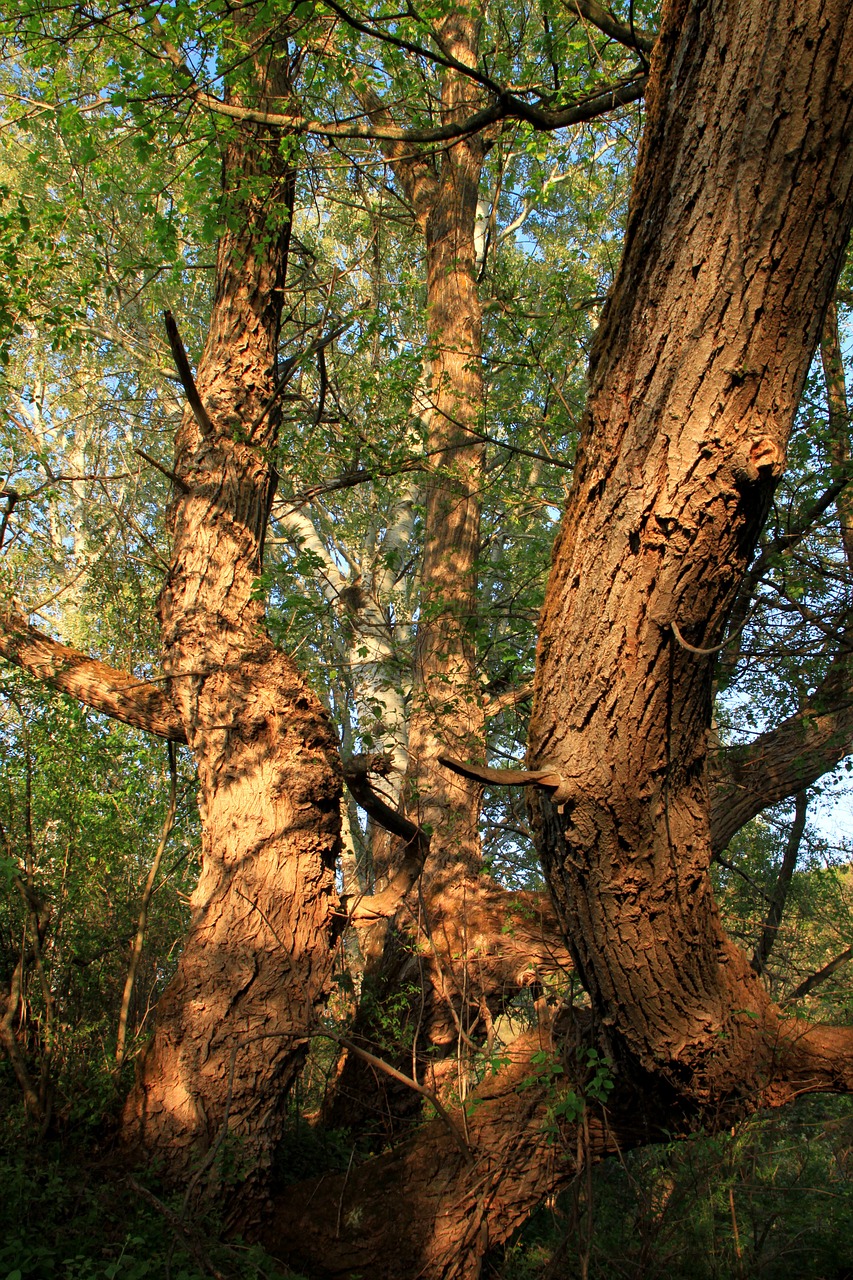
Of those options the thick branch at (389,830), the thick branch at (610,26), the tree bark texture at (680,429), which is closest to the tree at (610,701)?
the tree bark texture at (680,429)

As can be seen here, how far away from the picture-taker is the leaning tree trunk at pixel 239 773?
3758mm

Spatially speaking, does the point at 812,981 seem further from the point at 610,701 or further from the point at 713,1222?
the point at 610,701

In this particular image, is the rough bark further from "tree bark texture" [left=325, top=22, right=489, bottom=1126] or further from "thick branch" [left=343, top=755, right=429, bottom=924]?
"thick branch" [left=343, top=755, right=429, bottom=924]

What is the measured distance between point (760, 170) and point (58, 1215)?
4319 millimetres

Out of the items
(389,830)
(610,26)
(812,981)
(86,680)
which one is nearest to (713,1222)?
(812,981)

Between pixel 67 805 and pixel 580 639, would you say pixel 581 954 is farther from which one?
pixel 67 805

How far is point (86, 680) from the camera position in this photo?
4.61 meters

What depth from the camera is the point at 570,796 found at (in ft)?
7.71

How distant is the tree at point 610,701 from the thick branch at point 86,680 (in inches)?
0.6

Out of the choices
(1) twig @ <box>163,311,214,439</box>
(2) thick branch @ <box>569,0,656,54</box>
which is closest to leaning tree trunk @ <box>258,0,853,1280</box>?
(2) thick branch @ <box>569,0,656,54</box>

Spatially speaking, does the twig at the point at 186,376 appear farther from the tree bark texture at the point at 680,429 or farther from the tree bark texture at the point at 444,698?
the tree bark texture at the point at 680,429

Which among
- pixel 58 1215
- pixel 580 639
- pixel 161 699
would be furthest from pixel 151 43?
pixel 58 1215

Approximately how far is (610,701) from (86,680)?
3386 mm

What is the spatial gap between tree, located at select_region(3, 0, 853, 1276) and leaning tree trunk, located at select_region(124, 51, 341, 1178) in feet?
0.05
